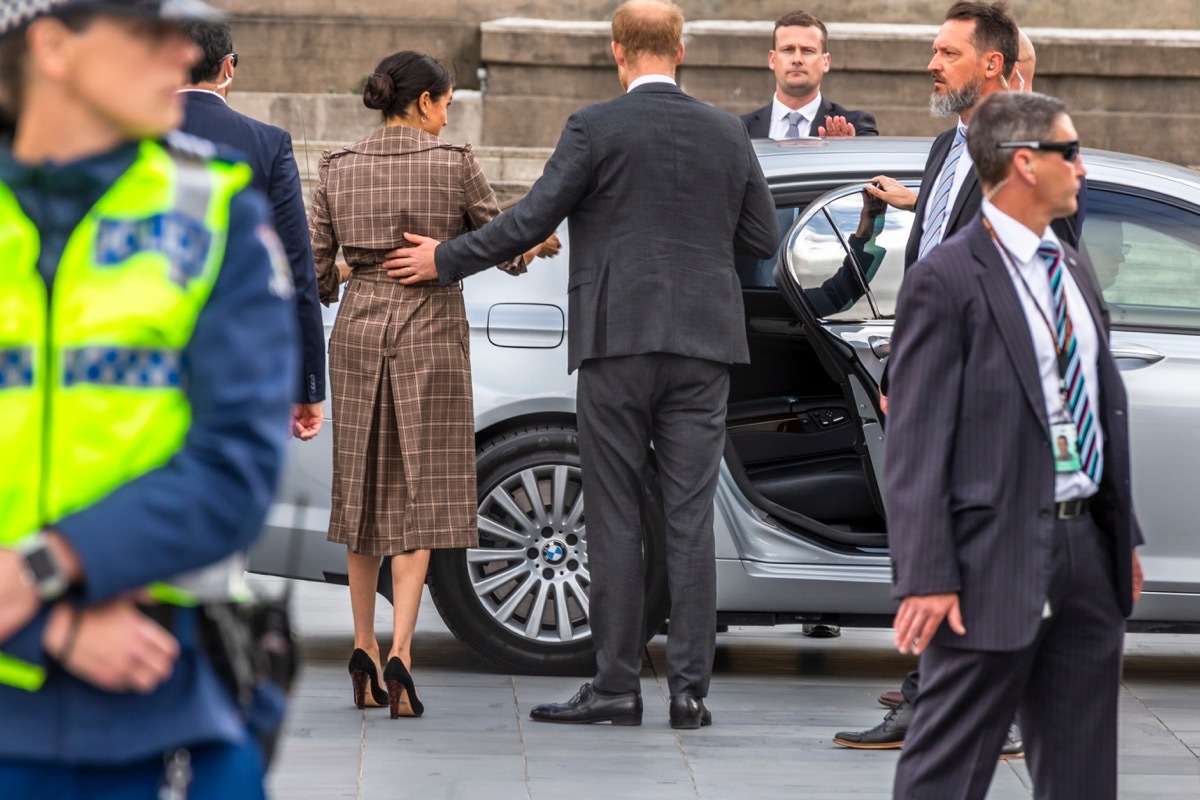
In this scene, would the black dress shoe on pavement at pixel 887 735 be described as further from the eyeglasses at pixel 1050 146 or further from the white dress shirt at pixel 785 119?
the white dress shirt at pixel 785 119

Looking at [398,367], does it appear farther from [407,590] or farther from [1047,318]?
[1047,318]

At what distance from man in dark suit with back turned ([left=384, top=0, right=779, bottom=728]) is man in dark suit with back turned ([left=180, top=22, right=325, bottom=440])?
541 mm

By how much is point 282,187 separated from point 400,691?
1.53 metres

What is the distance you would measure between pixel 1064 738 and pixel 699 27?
474 inches

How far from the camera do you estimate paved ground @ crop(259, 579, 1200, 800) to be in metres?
5.01

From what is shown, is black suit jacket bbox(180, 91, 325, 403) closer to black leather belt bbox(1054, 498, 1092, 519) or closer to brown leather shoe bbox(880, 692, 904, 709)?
brown leather shoe bbox(880, 692, 904, 709)

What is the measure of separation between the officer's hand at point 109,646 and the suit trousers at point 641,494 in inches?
145

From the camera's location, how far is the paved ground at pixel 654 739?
501 cm

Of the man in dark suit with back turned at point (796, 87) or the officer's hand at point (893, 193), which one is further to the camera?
the man in dark suit with back turned at point (796, 87)

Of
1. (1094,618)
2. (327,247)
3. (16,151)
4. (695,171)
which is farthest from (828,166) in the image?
(16,151)

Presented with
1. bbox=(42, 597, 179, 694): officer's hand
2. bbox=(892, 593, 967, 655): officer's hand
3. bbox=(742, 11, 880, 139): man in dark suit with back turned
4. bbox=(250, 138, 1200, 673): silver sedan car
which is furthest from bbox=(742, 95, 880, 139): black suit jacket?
bbox=(42, 597, 179, 694): officer's hand

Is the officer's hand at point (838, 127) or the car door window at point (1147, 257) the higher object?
the officer's hand at point (838, 127)

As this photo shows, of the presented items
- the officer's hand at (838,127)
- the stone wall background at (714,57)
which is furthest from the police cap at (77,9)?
the stone wall background at (714,57)

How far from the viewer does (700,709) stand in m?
5.68
